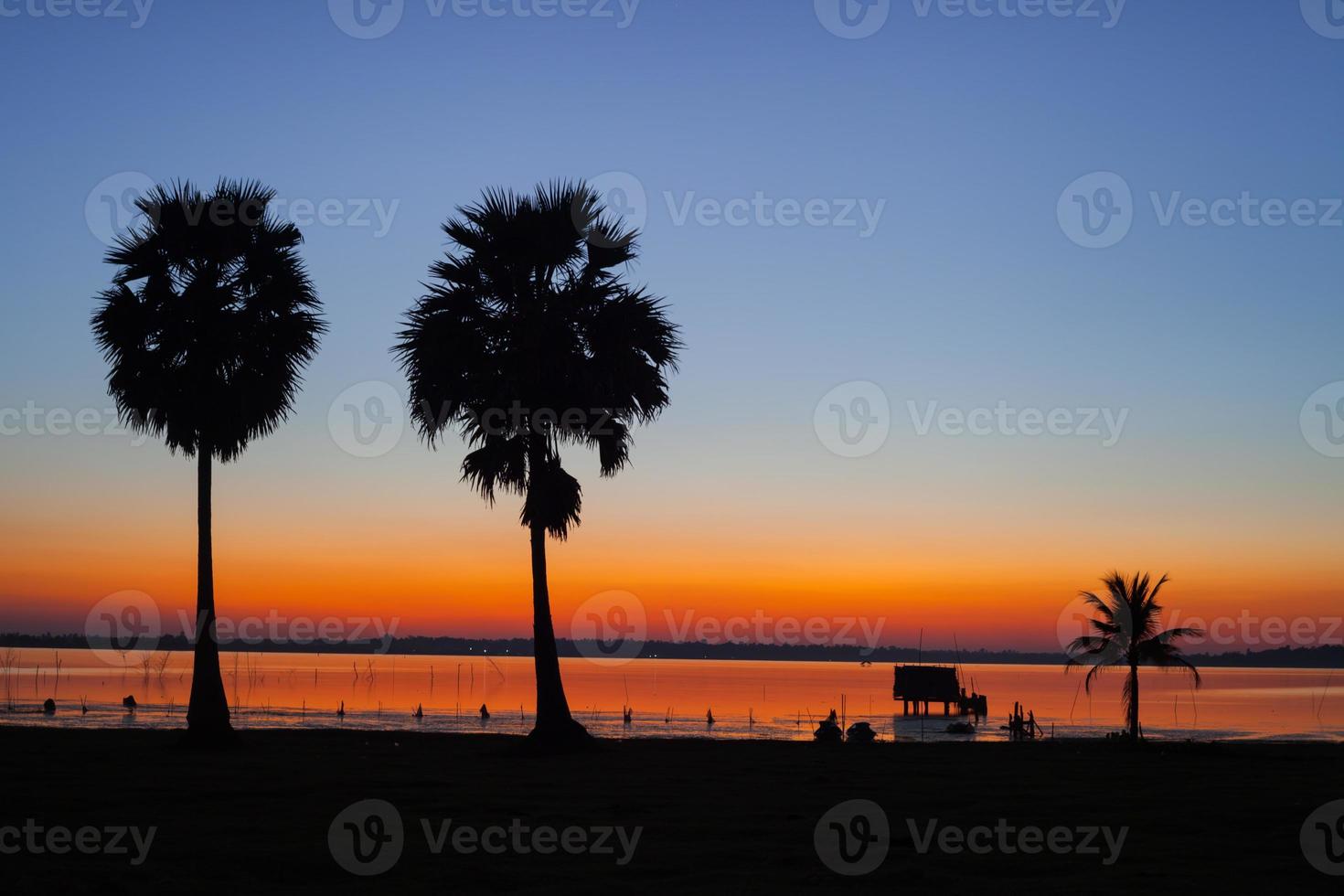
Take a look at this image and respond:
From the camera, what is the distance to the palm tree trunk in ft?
98.7

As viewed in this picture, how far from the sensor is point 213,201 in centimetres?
3148

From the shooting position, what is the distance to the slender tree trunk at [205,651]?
29547mm

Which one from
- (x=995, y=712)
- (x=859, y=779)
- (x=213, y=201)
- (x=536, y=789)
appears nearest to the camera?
(x=536, y=789)

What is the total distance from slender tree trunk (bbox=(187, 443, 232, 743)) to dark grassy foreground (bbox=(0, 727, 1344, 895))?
898 millimetres

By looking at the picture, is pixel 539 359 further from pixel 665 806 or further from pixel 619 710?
pixel 619 710

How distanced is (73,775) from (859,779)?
1530 cm

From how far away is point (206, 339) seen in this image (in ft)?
101

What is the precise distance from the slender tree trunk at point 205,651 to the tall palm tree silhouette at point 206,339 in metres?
0.03

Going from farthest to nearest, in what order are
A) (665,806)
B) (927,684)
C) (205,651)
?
Answer: (927,684) → (205,651) → (665,806)

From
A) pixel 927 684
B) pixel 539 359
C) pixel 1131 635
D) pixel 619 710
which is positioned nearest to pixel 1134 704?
pixel 1131 635

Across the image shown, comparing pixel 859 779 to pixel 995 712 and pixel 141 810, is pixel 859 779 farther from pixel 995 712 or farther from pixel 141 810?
pixel 995 712

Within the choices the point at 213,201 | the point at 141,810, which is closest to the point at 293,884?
the point at 141,810

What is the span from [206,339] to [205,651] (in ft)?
26.9

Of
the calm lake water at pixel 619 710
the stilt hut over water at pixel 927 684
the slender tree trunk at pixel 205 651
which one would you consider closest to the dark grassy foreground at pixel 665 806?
the slender tree trunk at pixel 205 651
